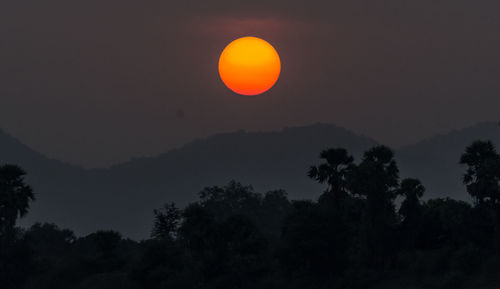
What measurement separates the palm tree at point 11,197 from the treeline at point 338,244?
0.09 metres

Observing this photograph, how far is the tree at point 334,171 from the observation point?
68.7m

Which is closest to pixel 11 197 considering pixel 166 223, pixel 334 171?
pixel 166 223

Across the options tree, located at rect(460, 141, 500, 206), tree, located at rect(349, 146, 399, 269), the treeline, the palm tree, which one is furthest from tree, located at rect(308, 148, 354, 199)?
the palm tree

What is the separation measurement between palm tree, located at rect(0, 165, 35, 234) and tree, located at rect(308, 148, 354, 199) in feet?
81.5

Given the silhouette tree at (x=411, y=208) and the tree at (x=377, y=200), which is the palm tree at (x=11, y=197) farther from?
the silhouette tree at (x=411, y=208)

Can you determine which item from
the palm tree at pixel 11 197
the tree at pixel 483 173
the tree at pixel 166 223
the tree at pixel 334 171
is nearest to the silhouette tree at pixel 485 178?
the tree at pixel 483 173

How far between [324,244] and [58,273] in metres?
28.7

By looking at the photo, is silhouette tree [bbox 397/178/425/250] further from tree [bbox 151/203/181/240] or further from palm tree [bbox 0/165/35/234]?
palm tree [bbox 0/165/35/234]

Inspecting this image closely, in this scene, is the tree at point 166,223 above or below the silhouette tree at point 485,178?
above

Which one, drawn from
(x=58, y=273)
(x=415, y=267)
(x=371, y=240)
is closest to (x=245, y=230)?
(x=371, y=240)

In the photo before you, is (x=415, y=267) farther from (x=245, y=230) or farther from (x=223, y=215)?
(x=223, y=215)

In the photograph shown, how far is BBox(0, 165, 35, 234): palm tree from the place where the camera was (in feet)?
227

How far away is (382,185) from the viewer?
63.6 meters

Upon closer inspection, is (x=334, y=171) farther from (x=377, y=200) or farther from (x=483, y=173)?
(x=483, y=173)
